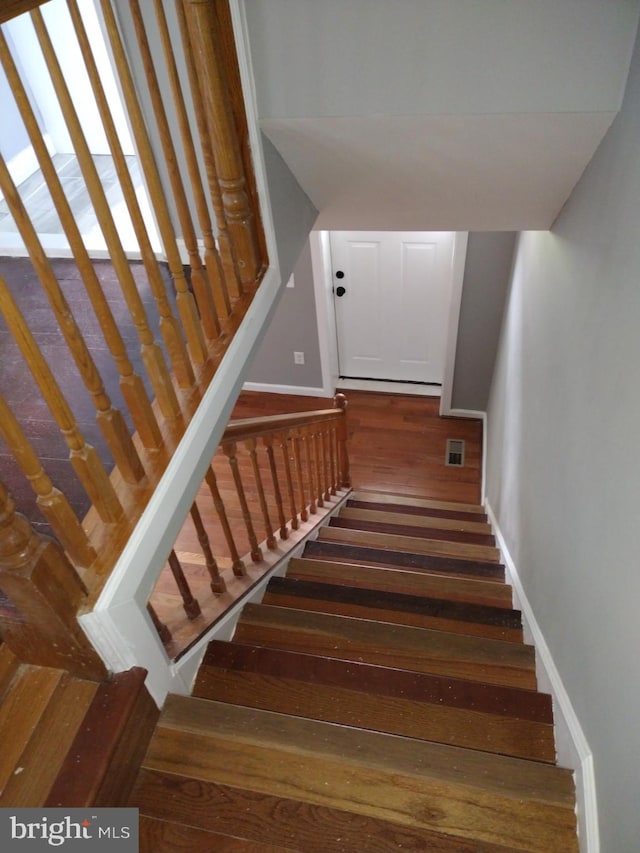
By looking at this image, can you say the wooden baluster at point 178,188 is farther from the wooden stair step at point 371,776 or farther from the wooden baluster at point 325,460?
the wooden baluster at point 325,460

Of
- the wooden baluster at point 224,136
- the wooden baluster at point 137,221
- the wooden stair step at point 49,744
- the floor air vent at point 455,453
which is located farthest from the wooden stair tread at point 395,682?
the floor air vent at point 455,453

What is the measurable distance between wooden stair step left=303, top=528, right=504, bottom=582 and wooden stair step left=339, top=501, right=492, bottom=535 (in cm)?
57

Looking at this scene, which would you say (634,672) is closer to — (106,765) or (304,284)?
(106,765)

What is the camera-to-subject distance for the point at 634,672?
3.63ft

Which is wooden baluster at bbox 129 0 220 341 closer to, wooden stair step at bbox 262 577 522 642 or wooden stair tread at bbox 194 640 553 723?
wooden stair tread at bbox 194 640 553 723

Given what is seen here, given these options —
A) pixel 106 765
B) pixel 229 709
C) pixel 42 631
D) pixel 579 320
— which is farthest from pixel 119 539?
pixel 579 320

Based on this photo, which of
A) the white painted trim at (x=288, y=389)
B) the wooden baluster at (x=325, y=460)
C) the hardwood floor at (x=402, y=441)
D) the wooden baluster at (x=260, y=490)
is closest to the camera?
the wooden baluster at (x=260, y=490)

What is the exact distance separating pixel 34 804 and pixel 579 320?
1799 mm

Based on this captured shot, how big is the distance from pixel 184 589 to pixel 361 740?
72cm

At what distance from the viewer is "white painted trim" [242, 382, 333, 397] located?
197 inches

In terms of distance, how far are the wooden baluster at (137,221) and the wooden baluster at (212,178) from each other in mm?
306

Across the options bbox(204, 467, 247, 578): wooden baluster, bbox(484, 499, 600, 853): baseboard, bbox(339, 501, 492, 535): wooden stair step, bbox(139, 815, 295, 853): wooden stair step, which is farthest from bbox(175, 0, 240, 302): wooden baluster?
bbox(339, 501, 492, 535): wooden stair step

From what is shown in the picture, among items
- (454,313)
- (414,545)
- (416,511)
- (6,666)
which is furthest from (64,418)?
(454,313)

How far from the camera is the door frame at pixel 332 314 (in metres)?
3.90
